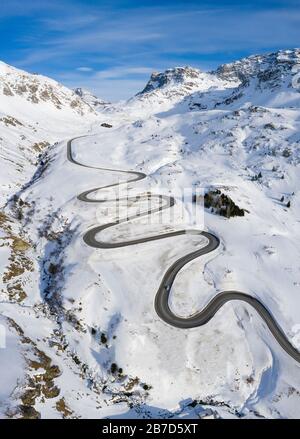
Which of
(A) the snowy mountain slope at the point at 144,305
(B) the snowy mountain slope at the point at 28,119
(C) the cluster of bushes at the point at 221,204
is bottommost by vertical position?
(A) the snowy mountain slope at the point at 144,305

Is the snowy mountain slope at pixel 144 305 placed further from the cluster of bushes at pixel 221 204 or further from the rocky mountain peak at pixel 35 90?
the rocky mountain peak at pixel 35 90

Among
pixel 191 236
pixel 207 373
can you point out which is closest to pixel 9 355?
pixel 207 373

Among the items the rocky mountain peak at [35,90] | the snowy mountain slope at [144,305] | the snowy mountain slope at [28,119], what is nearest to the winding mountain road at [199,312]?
the snowy mountain slope at [144,305]

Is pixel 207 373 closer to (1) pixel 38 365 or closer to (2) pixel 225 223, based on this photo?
(1) pixel 38 365

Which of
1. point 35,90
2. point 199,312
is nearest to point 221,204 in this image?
point 199,312

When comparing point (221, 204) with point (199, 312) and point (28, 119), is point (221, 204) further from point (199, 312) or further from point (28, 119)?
point (28, 119)

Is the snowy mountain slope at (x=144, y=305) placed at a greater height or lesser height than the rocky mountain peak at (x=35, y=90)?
lesser

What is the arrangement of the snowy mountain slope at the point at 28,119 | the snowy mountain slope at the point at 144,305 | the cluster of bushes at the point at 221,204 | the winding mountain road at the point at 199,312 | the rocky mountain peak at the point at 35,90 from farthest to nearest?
the rocky mountain peak at the point at 35,90 < the snowy mountain slope at the point at 28,119 < the cluster of bushes at the point at 221,204 < the winding mountain road at the point at 199,312 < the snowy mountain slope at the point at 144,305

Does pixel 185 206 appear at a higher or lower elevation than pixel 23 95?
lower
